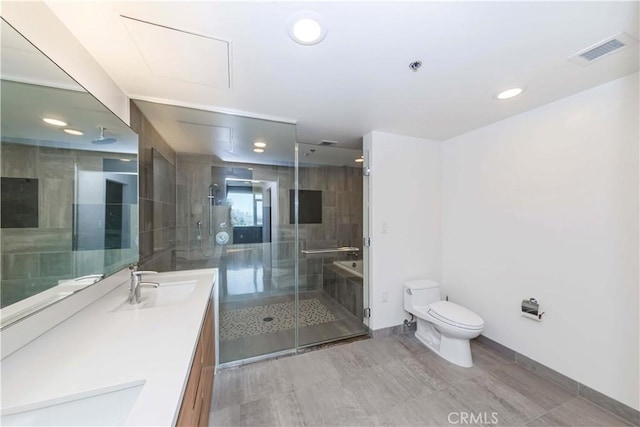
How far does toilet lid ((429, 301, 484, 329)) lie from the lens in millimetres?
2107

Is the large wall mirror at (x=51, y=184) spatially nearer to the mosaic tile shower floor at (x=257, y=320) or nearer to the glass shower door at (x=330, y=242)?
the mosaic tile shower floor at (x=257, y=320)

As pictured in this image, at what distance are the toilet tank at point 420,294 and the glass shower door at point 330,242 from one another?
1.61 ft

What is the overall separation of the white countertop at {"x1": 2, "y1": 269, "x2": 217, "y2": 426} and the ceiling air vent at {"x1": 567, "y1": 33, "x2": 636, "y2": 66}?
8.49 ft

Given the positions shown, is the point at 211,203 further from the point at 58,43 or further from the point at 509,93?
the point at 509,93

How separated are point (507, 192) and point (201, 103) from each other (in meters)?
3.00

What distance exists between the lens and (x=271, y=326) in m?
2.65

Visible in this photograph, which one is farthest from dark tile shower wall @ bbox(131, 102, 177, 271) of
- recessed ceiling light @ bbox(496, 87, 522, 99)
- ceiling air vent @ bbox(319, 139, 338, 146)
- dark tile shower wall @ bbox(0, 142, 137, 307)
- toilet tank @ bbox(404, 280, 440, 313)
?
recessed ceiling light @ bbox(496, 87, 522, 99)

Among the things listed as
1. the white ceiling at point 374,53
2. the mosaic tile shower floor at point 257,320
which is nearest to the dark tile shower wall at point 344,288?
the mosaic tile shower floor at point 257,320

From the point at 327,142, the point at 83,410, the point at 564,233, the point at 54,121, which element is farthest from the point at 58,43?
the point at 564,233

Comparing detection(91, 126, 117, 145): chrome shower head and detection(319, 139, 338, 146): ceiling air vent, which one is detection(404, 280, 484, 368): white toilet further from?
detection(91, 126, 117, 145): chrome shower head

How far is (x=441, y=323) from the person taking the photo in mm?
2234

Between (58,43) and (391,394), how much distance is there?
118 inches

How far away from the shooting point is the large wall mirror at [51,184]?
83 cm

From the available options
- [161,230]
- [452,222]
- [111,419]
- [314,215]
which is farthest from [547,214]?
[161,230]
